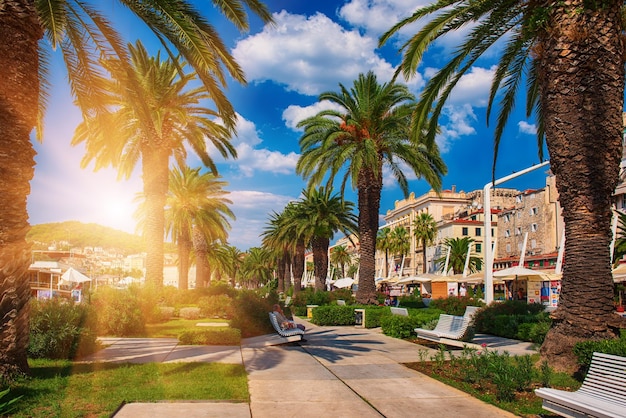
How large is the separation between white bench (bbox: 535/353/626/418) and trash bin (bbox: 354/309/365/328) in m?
14.3

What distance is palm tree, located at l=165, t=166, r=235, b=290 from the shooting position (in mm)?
38875

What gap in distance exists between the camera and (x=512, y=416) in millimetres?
6645

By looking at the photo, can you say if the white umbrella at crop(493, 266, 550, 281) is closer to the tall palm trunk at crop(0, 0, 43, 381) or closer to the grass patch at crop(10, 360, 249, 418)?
the grass patch at crop(10, 360, 249, 418)

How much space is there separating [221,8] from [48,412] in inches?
323

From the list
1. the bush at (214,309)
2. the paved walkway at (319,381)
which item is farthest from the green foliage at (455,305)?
the bush at (214,309)

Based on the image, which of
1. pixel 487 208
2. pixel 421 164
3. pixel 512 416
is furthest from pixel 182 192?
pixel 512 416

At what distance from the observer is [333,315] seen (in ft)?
70.8

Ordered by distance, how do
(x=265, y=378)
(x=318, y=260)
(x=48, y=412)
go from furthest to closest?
(x=318, y=260), (x=265, y=378), (x=48, y=412)

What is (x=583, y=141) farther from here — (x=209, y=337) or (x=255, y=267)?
(x=255, y=267)

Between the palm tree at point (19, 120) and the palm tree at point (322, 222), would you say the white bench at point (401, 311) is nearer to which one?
the palm tree at point (19, 120)

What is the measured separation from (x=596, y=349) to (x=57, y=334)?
982 cm

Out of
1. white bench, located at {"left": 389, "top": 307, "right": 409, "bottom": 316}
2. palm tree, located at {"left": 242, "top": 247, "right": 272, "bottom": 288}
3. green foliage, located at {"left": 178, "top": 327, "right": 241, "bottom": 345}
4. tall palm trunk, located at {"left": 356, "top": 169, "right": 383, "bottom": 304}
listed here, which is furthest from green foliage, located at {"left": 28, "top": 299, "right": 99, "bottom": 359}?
palm tree, located at {"left": 242, "top": 247, "right": 272, "bottom": 288}

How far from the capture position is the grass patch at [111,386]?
645 cm

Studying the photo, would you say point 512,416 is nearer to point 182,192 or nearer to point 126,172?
point 126,172
